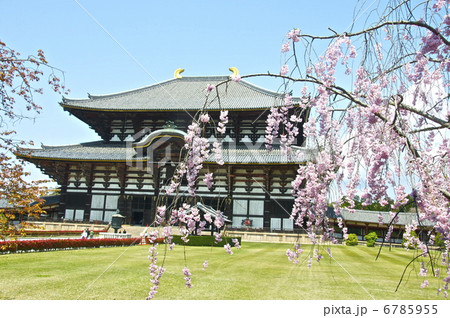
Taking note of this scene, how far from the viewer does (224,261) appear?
13.0 metres

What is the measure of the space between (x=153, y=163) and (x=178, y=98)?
7.95 meters

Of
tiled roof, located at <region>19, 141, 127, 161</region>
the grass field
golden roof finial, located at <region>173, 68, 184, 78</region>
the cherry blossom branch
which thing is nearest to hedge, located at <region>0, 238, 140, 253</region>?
the grass field

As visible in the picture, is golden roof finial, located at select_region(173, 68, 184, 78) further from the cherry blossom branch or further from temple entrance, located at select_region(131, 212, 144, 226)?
the cherry blossom branch

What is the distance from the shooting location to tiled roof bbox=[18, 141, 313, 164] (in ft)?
75.9

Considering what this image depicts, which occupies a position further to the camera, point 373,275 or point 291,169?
point 291,169

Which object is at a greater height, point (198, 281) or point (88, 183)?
point (88, 183)

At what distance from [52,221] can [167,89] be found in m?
15.0

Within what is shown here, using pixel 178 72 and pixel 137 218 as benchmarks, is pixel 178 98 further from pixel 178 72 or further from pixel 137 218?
pixel 137 218

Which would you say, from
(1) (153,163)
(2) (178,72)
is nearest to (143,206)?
→ (1) (153,163)

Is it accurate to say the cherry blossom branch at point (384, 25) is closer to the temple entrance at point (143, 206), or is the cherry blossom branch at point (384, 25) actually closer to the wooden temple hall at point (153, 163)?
the wooden temple hall at point (153, 163)

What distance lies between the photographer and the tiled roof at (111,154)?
75.9ft

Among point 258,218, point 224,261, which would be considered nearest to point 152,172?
point 258,218

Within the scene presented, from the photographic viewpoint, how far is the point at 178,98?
99.0 feet
